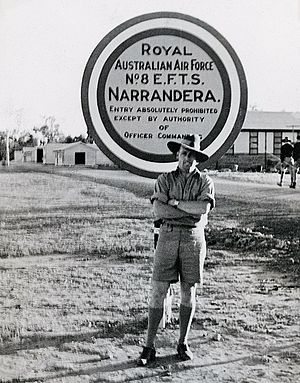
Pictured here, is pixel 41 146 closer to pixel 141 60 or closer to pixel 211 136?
pixel 141 60

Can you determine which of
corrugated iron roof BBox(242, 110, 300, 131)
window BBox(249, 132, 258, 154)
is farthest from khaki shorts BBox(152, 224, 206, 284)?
corrugated iron roof BBox(242, 110, 300, 131)

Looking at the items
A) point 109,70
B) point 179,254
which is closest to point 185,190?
point 179,254

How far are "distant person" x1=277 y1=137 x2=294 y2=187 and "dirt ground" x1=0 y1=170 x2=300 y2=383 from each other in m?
0.10

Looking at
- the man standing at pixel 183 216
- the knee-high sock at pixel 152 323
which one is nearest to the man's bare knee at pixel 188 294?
the man standing at pixel 183 216

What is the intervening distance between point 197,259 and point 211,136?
23.7 inches

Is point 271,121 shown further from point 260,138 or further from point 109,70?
point 109,70

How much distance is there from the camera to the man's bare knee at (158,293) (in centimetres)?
265

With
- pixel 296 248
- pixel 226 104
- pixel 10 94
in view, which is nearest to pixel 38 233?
pixel 10 94

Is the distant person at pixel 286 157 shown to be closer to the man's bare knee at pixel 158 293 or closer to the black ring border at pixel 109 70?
the black ring border at pixel 109 70

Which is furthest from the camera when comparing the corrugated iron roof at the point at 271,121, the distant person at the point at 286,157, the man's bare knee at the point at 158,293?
the distant person at the point at 286,157

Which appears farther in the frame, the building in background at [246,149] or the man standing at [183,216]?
the building in background at [246,149]

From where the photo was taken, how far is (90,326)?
9.21ft

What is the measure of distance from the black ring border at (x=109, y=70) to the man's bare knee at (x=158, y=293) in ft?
1.90

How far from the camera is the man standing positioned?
2.53 meters
